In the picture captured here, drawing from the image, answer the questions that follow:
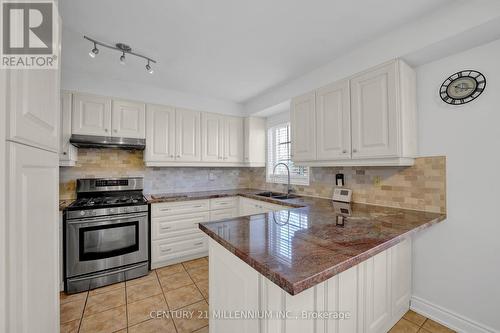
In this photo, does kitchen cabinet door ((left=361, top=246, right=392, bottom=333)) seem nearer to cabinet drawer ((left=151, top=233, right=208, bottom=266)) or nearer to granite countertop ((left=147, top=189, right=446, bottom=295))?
granite countertop ((left=147, top=189, right=446, bottom=295))

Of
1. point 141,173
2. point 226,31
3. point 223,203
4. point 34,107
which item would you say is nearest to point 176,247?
point 223,203

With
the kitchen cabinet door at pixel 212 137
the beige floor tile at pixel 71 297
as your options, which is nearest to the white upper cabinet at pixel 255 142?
the kitchen cabinet door at pixel 212 137

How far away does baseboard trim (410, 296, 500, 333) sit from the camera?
5.04 feet

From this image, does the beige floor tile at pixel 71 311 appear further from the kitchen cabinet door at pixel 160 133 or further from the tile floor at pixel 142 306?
the kitchen cabinet door at pixel 160 133

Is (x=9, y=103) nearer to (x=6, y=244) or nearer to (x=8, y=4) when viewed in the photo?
(x=8, y=4)

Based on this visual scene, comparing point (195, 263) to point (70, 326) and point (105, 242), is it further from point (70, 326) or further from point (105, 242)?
point (70, 326)

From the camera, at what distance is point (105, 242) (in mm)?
2324

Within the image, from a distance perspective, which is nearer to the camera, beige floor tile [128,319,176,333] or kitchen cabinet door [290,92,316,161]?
beige floor tile [128,319,176,333]

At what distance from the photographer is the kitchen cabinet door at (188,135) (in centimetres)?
309

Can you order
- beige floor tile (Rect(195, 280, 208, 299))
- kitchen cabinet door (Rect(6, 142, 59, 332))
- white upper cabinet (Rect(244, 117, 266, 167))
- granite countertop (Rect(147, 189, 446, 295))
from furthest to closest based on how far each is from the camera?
white upper cabinet (Rect(244, 117, 266, 167)) < beige floor tile (Rect(195, 280, 208, 299)) < granite countertop (Rect(147, 189, 446, 295)) < kitchen cabinet door (Rect(6, 142, 59, 332))

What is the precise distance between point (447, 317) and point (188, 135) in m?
3.41

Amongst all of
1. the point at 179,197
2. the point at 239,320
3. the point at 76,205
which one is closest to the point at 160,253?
the point at 179,197

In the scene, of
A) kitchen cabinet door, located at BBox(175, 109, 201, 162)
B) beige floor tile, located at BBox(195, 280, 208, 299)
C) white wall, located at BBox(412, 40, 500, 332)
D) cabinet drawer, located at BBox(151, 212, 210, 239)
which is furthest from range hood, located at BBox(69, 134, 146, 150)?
white wall, located at BBox(412, 40, 500, 332)

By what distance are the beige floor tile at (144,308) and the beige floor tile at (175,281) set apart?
184 millimetres
